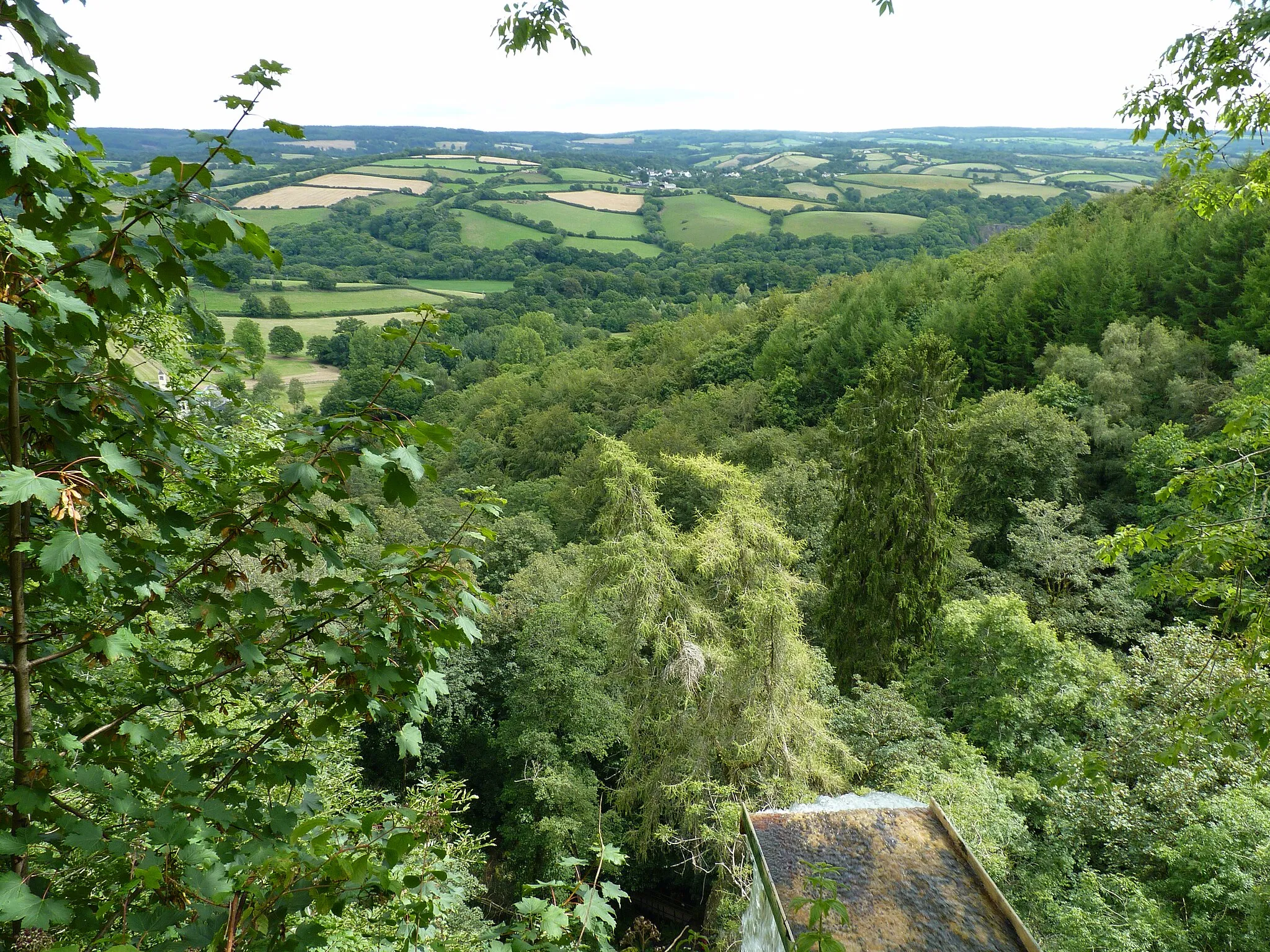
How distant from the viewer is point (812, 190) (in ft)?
467

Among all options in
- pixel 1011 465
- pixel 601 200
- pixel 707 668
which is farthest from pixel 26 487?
pixel 601 200

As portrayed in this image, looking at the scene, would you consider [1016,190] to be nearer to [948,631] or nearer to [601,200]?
[601,200]

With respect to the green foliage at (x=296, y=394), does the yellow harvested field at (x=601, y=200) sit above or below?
above

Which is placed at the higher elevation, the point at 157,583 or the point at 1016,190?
the point at 1016,190

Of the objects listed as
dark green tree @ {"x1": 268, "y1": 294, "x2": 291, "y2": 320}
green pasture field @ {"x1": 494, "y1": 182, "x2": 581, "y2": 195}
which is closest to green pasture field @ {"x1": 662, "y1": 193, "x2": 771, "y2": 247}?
green pasture field @ {"x1": 494, "y1": 182, "x2": 581, "y2": 195}

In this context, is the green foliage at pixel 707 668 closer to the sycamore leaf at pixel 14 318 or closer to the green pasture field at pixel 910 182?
the sycamore leaf at pixel 14 318

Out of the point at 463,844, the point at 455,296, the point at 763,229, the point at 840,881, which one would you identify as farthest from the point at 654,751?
the point at 763,229

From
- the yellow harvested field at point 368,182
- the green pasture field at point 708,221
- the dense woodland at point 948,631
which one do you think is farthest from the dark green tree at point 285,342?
the green pasture field at point 708,221

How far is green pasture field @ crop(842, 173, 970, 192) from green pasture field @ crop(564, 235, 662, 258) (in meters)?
49.7

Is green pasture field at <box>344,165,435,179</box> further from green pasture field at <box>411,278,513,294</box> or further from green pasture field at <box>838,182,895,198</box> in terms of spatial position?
green pasture field at <box>838,182,895,198</box>

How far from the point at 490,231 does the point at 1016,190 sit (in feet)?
285

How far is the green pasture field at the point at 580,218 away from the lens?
12156 centimetres

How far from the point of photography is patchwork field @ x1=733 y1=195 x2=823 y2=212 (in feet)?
425

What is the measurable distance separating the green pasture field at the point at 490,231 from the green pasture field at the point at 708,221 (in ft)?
80.8
